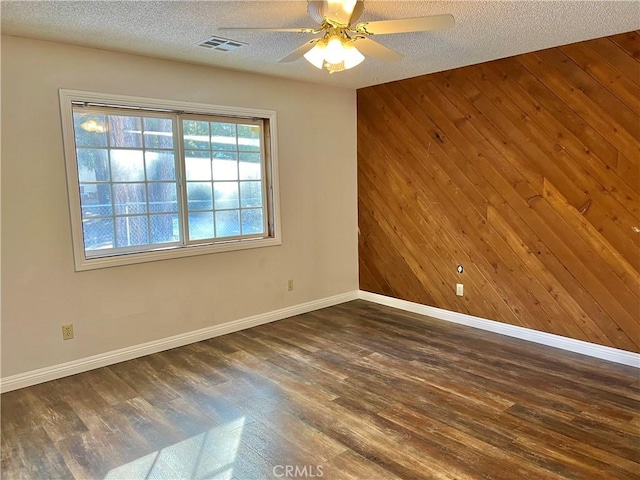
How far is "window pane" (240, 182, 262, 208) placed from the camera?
4238 millimetres

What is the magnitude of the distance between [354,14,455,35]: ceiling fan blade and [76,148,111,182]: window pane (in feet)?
7.12

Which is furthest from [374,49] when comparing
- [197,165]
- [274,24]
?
[197,165]

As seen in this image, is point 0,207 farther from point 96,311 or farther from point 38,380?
point 38,380

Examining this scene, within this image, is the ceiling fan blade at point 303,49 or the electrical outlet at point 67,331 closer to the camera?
the ceiling fan blade at point 303,49

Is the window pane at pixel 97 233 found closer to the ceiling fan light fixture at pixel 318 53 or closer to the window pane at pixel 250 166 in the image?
the window pane at pixel 250 166

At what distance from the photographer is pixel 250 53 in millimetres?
3395

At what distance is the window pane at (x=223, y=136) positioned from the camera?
398 cm

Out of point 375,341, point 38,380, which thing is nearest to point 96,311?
point 38,380

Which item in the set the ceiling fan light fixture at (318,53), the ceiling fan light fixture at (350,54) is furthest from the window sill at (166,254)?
the ceiling fan light fixture at (350,54)

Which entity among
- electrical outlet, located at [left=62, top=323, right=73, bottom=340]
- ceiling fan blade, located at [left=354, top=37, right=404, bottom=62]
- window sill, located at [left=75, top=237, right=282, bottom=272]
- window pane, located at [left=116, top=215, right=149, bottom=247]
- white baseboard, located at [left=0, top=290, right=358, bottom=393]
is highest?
ceiling fan blade, located at [left=354, top=37, right=404, bottom=62]

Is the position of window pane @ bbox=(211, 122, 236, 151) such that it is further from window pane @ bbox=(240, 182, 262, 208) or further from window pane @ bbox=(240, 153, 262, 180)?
window pane @ bbox=(240, 182, 262, 208)

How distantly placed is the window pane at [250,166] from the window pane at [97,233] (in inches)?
50.2

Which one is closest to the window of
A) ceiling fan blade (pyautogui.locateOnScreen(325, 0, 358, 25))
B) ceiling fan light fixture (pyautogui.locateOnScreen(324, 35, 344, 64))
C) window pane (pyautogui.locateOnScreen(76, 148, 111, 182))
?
window pane (pyautogui.locateOnScreen(76, 148, 111, 182))

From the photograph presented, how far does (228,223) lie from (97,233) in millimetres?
1137
